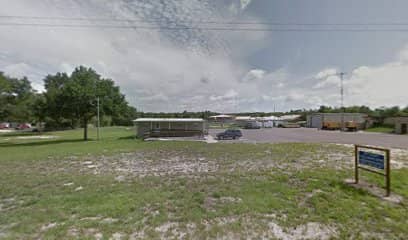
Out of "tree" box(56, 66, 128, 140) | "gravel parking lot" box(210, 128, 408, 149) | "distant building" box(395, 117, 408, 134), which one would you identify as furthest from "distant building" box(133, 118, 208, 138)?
"distant building" box(395, 117, 408, 134)

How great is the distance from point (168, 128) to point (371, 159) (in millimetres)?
24277

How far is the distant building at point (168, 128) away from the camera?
26.4 m

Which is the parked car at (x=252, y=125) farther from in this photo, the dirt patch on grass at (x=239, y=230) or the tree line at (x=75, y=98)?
the dirt patch on grass at (x=239, y=230)

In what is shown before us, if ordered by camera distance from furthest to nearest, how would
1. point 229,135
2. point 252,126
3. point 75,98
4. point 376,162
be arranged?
point 252,126
point 229,135
point 75,98
point 376,162

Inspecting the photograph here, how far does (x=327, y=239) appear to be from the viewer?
3.02m

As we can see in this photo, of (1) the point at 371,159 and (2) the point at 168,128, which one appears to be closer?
(1) the point at 371,159

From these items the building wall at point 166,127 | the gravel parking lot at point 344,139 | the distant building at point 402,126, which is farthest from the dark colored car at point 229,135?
the distant building at point 402,126

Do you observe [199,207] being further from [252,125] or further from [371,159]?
[252,125]

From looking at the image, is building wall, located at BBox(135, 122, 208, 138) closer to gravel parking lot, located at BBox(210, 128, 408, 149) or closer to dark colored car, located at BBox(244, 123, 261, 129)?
gravel parking lot, located at BBox(210, 128, 408, 149)

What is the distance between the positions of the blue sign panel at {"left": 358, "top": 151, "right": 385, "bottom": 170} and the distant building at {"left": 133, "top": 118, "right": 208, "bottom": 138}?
2205 centimetres

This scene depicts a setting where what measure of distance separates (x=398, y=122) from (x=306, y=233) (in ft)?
135

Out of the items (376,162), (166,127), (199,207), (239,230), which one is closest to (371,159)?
(376,162)

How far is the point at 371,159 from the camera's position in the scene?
5.48 meters

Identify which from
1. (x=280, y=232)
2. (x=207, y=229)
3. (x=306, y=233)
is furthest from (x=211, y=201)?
(x=306, y=233)
